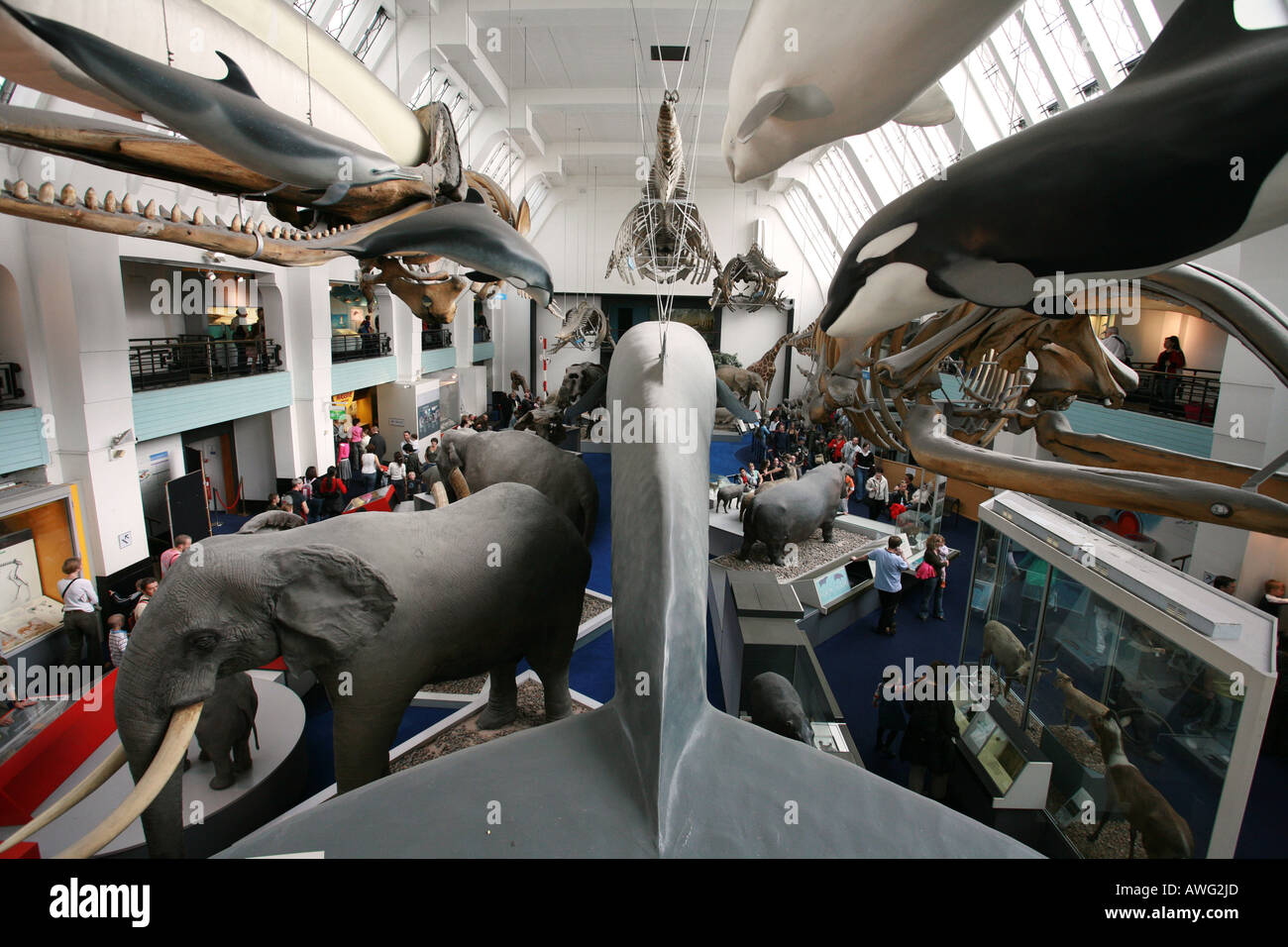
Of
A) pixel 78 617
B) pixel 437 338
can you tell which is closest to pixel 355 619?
pixel 78 617

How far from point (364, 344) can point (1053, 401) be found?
1978 centimetres

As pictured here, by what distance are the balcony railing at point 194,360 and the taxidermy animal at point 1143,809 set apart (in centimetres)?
1477

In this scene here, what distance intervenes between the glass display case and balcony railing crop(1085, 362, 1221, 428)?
243 inches

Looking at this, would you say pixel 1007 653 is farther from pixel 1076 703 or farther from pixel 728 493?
pixel 728 493

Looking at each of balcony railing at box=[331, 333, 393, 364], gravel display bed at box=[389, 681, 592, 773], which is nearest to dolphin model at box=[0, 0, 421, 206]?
gravel display bed at box=[389, 681, 592, 773]

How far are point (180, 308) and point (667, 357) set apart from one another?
14850 mm

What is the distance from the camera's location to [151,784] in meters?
2.74

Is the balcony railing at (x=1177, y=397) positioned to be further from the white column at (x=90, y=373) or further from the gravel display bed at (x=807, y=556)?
the white column at (x=90, y=373)

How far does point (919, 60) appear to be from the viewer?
1968 mm

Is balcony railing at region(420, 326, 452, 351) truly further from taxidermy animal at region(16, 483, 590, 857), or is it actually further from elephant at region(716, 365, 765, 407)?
taxidermy animal at region(16, 483, 590, 857)

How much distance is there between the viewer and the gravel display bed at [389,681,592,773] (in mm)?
5191

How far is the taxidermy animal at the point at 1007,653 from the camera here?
687 centimetres

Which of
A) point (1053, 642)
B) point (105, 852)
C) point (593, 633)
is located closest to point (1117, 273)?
point (1053, 642)
